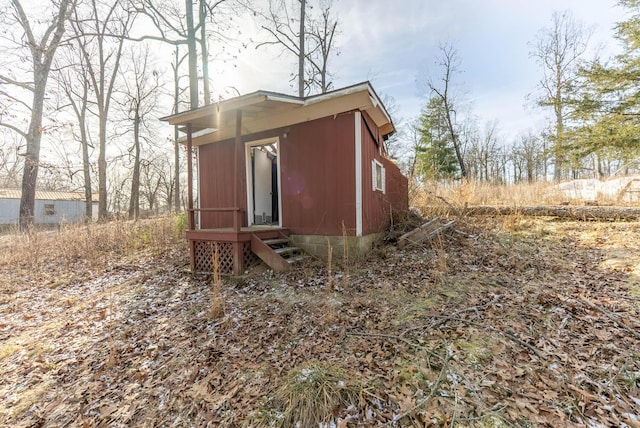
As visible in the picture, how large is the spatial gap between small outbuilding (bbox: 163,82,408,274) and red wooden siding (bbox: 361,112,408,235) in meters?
0.03

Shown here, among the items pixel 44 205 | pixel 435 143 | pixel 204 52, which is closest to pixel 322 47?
pixel 204 52

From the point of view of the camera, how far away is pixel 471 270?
14.9 feet

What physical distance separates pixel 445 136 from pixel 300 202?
15.7m

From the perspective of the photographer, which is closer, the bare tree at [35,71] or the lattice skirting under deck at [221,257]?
the lattice skirting under deck at [221,257]

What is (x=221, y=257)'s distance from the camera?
18.3 feet

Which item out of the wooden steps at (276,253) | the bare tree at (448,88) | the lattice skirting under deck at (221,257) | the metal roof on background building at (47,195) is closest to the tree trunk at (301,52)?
the wooden steps at (276,253)

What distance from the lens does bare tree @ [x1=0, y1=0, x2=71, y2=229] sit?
9.57 m

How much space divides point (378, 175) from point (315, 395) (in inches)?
230

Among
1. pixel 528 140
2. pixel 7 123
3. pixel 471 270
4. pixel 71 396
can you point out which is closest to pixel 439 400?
pixel 471 270

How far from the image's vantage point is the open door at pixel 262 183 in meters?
6.74

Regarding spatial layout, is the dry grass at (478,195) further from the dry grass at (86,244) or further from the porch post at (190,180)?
Answer: the dry grass at (86,244)

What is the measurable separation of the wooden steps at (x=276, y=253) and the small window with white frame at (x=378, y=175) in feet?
8.38

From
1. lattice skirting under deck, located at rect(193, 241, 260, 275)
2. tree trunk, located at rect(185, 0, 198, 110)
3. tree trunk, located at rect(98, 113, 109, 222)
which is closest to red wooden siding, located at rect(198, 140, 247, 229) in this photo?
lattice skirting under deck, located at rect(193, 241, 260, 275)

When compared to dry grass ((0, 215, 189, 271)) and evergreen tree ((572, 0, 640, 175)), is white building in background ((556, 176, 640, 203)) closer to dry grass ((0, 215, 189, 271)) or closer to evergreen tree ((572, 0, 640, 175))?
evergreen tree ((572, 0, 640, 175))
